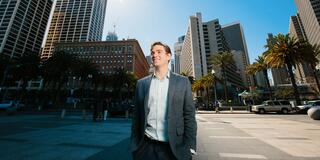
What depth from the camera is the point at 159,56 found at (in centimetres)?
202

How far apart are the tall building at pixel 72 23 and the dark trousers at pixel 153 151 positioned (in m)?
141

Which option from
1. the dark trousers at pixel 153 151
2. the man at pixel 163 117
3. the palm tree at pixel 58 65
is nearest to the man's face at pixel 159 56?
the man at pixel 163 117

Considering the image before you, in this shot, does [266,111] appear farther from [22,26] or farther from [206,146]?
[22,26]

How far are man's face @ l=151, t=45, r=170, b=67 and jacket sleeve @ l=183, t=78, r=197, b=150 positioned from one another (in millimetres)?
379

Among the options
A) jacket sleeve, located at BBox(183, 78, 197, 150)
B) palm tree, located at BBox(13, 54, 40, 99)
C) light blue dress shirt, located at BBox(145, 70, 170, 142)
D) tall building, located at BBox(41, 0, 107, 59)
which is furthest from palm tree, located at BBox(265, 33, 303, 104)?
Answer: tall building, located at BBox(41, 0, 107, 59)

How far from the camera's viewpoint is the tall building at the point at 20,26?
342 feet

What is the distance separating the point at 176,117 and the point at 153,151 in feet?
1.38

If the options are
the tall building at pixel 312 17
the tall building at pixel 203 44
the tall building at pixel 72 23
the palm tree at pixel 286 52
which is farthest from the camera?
the tall building at pixel 72 23

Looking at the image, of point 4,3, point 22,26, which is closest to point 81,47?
point 22,26

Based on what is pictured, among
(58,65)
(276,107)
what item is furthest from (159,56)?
(58,65)

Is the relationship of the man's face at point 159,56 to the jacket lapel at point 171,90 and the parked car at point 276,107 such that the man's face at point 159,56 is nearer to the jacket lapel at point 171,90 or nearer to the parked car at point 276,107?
the jacket lapel at point 171,90

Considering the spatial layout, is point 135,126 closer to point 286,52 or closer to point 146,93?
point 146,93

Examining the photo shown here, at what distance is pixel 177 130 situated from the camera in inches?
66.7

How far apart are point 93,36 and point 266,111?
5538 inches
